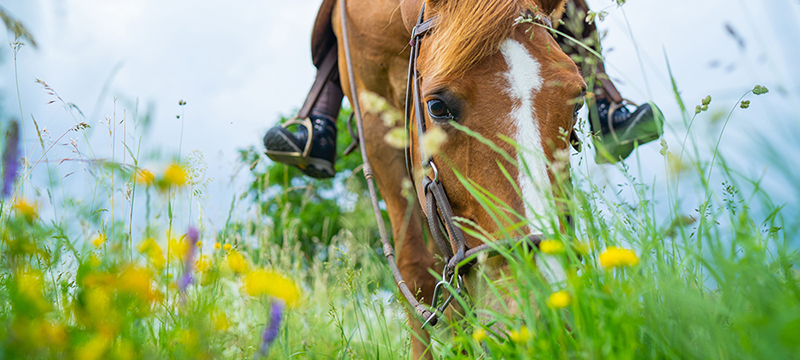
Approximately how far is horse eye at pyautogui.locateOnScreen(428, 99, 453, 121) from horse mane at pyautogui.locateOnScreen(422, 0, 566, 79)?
0.35 ft

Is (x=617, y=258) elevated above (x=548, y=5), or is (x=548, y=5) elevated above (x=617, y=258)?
(x=548, y=5)

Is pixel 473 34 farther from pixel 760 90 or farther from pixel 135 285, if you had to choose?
pixel 135 285

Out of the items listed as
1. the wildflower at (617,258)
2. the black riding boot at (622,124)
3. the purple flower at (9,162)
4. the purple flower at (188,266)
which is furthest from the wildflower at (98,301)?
the black riding boot at (622,124)

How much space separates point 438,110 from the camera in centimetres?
184

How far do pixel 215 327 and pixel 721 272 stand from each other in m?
1.10

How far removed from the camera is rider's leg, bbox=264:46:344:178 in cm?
363

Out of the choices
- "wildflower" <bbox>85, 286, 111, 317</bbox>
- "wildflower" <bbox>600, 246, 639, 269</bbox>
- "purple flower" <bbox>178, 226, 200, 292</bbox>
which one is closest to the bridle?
"wildflower" <bbox>600, 246, 639, 269</bbox>

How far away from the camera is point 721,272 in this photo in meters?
0.84

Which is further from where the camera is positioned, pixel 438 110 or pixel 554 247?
pixel 438 110

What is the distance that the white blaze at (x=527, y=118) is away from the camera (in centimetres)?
142

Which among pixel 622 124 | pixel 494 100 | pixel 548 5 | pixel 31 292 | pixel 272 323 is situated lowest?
pixel 272 323

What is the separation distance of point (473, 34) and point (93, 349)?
5.20 ft

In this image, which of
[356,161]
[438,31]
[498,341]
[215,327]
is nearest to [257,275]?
[215,327]

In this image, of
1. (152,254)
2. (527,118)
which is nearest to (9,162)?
(152,254)
